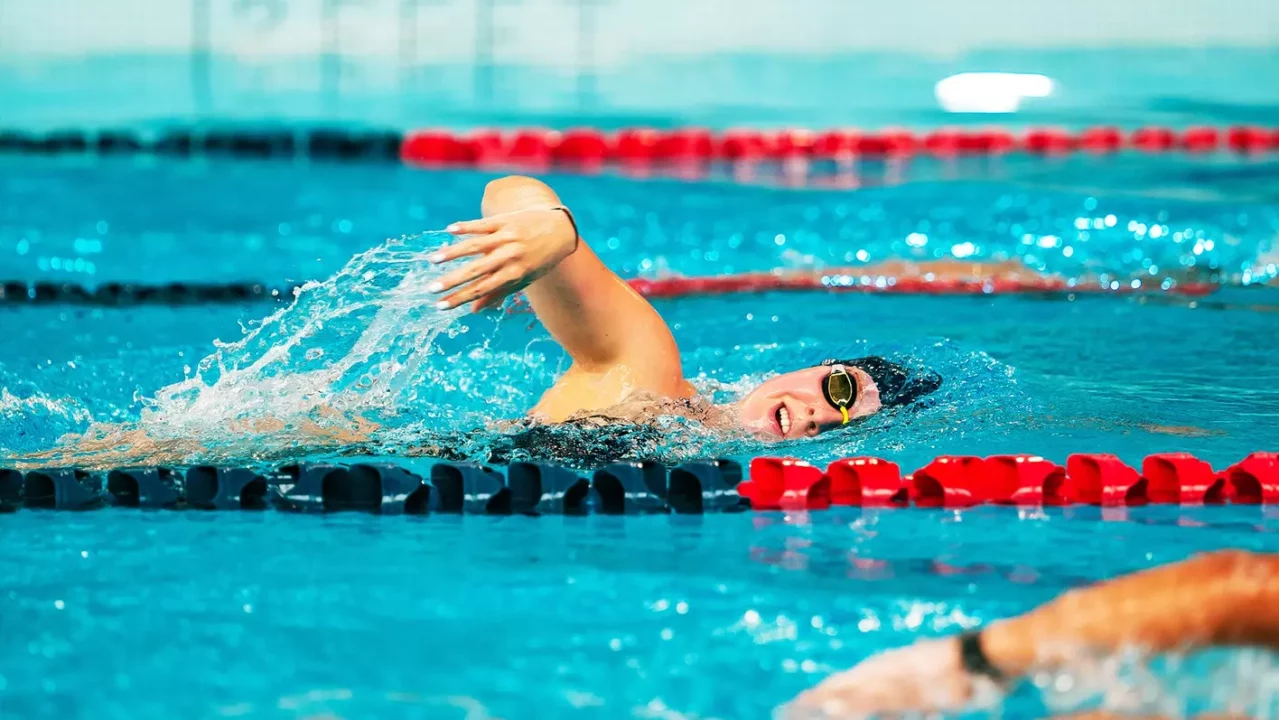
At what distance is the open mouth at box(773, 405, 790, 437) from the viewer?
3.04m

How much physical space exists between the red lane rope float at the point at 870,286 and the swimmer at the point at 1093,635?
3249 millimetres

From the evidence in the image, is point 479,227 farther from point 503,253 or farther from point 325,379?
point 325,379

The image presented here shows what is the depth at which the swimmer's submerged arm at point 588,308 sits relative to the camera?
2.67 metres

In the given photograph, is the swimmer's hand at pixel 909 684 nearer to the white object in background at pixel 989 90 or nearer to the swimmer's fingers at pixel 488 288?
the swimmer's fingers at pixel 488 288

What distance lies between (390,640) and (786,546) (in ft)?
2.45

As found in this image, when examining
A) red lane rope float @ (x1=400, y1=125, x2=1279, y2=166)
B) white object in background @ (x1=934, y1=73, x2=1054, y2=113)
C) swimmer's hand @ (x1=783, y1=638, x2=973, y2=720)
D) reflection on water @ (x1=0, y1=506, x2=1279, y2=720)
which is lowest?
reflection on water @ (x1=0, y1=506, x2=1279, y2=720)

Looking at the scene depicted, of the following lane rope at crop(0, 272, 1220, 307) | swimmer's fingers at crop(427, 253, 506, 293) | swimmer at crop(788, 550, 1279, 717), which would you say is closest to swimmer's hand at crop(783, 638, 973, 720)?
swimmer at crop(788, 550, 1279, 717)

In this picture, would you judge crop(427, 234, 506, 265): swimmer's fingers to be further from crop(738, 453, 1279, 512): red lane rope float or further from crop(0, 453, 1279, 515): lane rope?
crop(738, 453, 1279, 512): red lane rope float

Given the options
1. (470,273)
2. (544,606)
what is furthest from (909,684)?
(470,273)

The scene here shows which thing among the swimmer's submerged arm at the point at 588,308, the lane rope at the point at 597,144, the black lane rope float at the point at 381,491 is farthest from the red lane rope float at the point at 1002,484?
the lane rope at the point at 597,144

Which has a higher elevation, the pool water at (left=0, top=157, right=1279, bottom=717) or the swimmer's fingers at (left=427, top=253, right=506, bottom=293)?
the swimmer's fingers at (left=427, top=253, right=506, bottom=293)

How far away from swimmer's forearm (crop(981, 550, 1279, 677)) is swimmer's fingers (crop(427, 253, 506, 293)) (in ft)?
3.39

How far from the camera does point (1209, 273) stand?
5211mm

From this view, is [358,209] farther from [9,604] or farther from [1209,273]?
[9,604]
